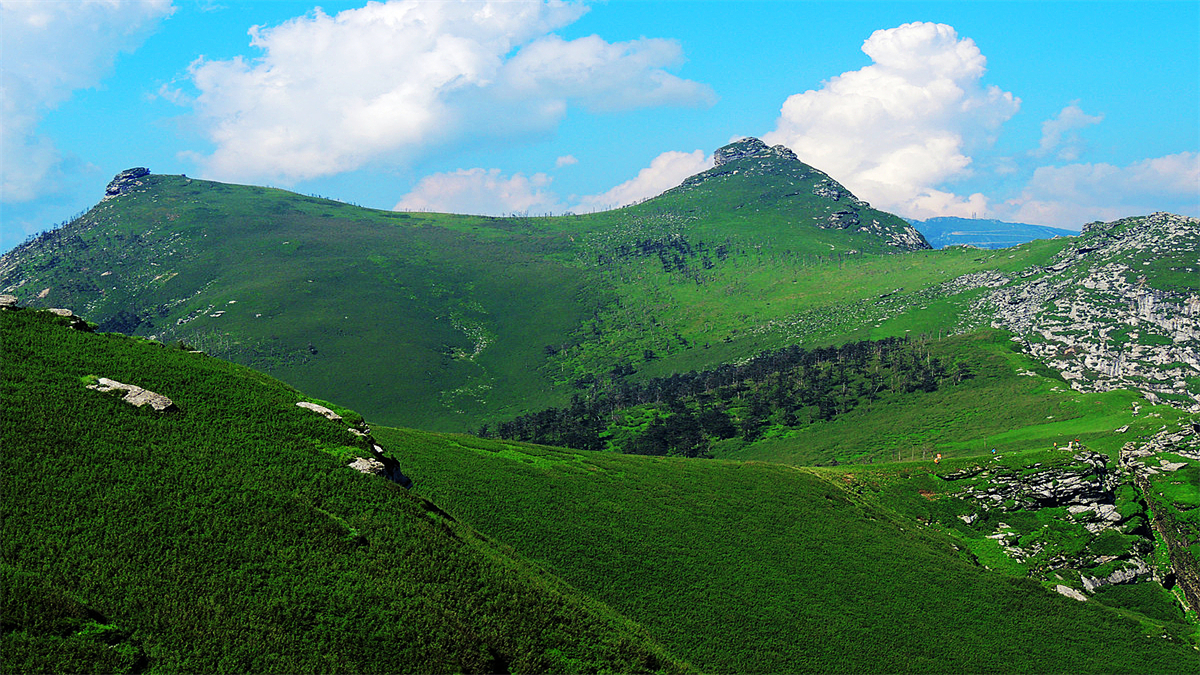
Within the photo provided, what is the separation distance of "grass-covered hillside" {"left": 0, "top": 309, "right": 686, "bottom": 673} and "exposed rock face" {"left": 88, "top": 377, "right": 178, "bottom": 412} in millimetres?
708

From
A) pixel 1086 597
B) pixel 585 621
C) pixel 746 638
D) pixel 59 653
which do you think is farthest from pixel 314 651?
pixel 1086 597

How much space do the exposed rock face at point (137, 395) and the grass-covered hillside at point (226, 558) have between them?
71 cm

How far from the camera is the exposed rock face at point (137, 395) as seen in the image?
4516 cm

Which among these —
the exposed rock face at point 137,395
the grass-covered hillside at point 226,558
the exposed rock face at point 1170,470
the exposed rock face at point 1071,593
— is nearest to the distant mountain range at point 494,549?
the grass-covered hillside at point 226,558

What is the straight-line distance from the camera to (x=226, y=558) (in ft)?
114

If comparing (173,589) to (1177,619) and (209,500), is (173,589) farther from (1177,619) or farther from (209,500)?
(1177,619)

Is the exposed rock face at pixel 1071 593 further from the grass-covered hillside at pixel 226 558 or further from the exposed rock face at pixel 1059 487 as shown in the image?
the grass-covered hillside at pixel 226 558

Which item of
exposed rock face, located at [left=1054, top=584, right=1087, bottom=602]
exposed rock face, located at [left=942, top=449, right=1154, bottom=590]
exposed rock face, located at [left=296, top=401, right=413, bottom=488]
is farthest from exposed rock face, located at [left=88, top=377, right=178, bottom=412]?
exposed rock face, located at [left=942, top=449, right=1154, bottom=590]

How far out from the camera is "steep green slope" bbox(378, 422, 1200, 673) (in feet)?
193

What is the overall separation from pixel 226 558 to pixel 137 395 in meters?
17.8

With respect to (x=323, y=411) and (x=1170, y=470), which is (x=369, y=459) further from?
(x=1170, y=470)

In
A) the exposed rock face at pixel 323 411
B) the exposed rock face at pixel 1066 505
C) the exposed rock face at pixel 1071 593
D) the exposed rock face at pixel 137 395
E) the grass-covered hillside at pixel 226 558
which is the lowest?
the exposed rock face at pixel 1071 593

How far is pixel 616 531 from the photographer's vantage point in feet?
224

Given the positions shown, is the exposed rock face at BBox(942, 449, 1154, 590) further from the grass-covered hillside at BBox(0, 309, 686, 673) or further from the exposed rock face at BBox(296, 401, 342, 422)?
the exposed rock face at BBox(296, 401, 342, 422)
